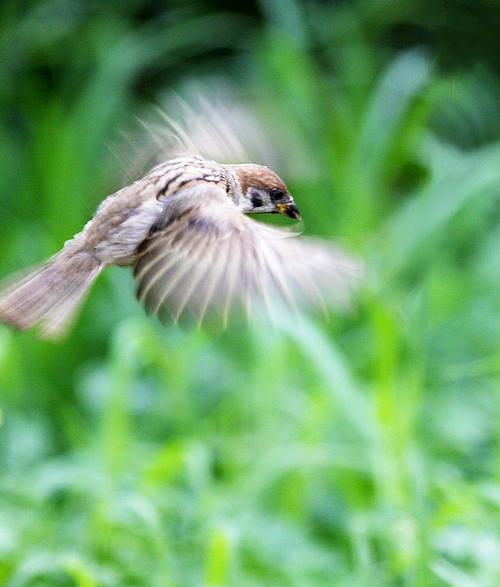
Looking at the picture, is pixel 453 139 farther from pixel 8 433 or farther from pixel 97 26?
pixel 8 433

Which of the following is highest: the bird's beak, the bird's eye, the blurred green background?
the bird's eye

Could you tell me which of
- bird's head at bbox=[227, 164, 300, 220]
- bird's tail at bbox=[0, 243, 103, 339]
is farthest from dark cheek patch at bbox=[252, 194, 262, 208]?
bird's tail at bbox=[0, 243, 103, 339]

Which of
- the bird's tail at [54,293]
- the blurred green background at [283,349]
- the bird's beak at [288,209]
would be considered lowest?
the blurred green background at [283,349]

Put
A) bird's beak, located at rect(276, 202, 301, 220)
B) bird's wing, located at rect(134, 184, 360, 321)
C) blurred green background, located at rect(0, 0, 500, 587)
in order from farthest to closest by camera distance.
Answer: blurred green background, located at rect(0, 0, 500, 587) < bird's beak, located at rect(276, 202, 301, 220) < bird's wing, located at rect(134, 184, 360, 321)

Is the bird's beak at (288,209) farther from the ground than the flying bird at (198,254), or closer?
closer

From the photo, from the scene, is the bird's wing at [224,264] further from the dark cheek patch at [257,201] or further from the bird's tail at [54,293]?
the bird's tail at [54,293]

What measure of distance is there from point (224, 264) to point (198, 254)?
39 mm

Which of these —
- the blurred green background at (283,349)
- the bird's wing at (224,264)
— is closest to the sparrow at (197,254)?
the bird's wing at (224,264)

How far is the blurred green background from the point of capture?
8.52 ft

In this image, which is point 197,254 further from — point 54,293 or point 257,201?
point 54,293

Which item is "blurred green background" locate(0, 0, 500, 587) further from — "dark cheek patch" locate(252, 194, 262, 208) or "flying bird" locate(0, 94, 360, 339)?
"dark cheek patch" locate(252, 194, 262, 208)

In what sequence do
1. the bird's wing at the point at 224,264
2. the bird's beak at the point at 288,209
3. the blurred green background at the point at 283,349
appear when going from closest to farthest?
the bird's wing at the point at 224,264 → the bird's beak at the point at 288,209 → the blurred green background at the point at 283,349

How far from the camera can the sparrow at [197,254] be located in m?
1.37

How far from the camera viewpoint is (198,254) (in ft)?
4.70
